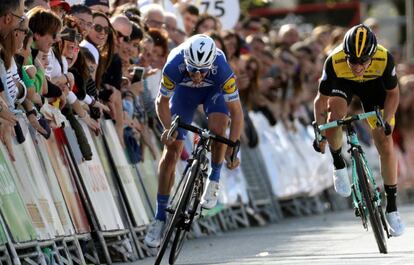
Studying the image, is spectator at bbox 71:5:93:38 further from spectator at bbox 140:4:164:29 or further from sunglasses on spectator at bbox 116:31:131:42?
spectator at bbox 140:4:164:29

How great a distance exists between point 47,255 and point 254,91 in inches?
342

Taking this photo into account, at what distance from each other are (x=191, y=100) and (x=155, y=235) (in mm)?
1432

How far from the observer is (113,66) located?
1558 centimetres

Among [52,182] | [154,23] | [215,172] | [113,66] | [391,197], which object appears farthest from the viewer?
[154,23]

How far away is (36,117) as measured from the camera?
12.9 meters

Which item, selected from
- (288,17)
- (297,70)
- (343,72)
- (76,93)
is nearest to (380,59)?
(343,72)

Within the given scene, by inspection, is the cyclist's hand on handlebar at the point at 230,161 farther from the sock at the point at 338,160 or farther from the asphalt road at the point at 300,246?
the sock at the point at 338,160

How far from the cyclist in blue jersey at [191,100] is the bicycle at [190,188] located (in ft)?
0.82

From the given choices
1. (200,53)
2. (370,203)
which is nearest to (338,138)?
(370,203)

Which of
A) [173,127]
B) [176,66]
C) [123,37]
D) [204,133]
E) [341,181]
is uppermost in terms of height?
[176,66]

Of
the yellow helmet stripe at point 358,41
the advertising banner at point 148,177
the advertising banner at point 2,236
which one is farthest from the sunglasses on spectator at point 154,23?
the advertising banner at point 2,236

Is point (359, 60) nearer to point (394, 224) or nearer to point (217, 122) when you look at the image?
point (217, 122)

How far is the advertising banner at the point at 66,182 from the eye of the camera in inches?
535

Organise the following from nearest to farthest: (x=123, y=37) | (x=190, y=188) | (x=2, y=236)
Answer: (x=2, y=236) → (x=190, y=188) → (x=123, y=37)
